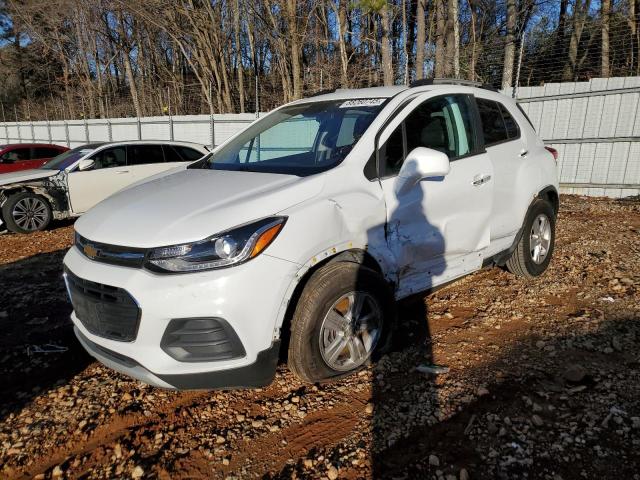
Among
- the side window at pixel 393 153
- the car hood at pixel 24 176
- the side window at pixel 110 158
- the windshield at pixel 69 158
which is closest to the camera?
the side window at pixel 393 153

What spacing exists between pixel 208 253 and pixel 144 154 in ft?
23.9

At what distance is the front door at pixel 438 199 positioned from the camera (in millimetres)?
2945

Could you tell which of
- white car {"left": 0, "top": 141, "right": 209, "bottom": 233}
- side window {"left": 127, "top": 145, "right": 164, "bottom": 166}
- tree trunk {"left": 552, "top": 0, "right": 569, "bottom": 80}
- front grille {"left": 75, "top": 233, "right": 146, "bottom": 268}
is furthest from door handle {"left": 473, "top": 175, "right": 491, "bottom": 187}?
tree trunk {"left": 552, "top": 0, "right": 569, "bottom": 80}

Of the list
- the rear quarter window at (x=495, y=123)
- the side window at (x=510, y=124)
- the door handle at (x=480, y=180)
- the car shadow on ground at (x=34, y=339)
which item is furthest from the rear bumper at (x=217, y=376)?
the side window at (x=510, y=124)

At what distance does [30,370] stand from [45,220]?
536 centimetres

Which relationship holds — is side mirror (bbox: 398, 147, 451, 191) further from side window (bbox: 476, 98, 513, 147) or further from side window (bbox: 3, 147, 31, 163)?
side window (bbox: 3, 147, 31, 163)

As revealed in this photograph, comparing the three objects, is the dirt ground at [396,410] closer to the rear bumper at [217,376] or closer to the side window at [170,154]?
the rear bumper at [217,376]

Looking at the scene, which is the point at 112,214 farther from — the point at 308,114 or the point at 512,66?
the point at 512,66

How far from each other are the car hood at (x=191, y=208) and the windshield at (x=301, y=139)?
0.26 metres

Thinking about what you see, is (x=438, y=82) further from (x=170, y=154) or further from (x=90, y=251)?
(x=170, y=154)

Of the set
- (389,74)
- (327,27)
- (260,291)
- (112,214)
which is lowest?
(260,291)

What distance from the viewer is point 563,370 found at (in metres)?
2.87

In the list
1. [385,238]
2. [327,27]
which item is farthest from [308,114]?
[327,27]

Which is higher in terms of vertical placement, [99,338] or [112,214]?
[112,214]
